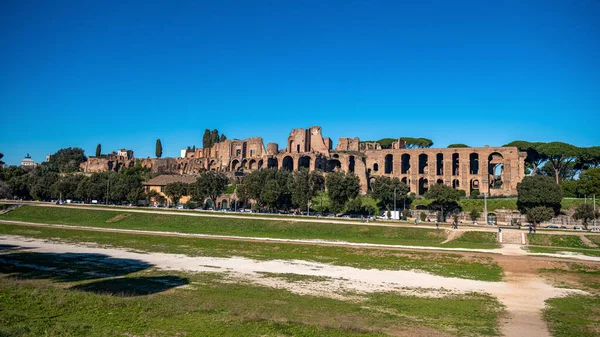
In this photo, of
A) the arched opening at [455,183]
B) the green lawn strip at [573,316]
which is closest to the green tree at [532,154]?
the arched opening at [455,183]

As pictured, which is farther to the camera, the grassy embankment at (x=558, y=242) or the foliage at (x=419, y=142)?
the foliage at (x=419, y=142)

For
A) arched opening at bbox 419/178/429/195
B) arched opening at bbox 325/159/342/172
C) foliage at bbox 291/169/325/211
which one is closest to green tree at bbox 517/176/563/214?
arched opening at bbox 419/178/429/195

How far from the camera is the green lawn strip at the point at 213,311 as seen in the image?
33.3 feet

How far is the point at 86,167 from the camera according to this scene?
11656 centimetres

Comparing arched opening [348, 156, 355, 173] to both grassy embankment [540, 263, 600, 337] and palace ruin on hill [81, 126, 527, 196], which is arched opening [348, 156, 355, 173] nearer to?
palace ruin on hill [81, 126, 527, 196]

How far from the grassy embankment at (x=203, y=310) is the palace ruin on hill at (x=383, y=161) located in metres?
55.9

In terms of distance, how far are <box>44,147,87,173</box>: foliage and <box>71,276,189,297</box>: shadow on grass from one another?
116 m

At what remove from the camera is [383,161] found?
7950 centimetres

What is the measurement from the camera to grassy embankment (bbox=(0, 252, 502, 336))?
10.2 metres

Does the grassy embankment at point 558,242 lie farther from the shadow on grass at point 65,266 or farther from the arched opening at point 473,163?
the arched opening at point 473,163

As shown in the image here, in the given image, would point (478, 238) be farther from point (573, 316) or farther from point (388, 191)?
point (573, 316)

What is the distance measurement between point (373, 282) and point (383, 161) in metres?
63.3

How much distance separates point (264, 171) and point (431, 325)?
5193cm

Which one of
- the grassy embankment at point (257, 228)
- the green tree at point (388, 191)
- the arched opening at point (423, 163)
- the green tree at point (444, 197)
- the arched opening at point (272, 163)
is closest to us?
the grassy embankment at point (257, 228)
